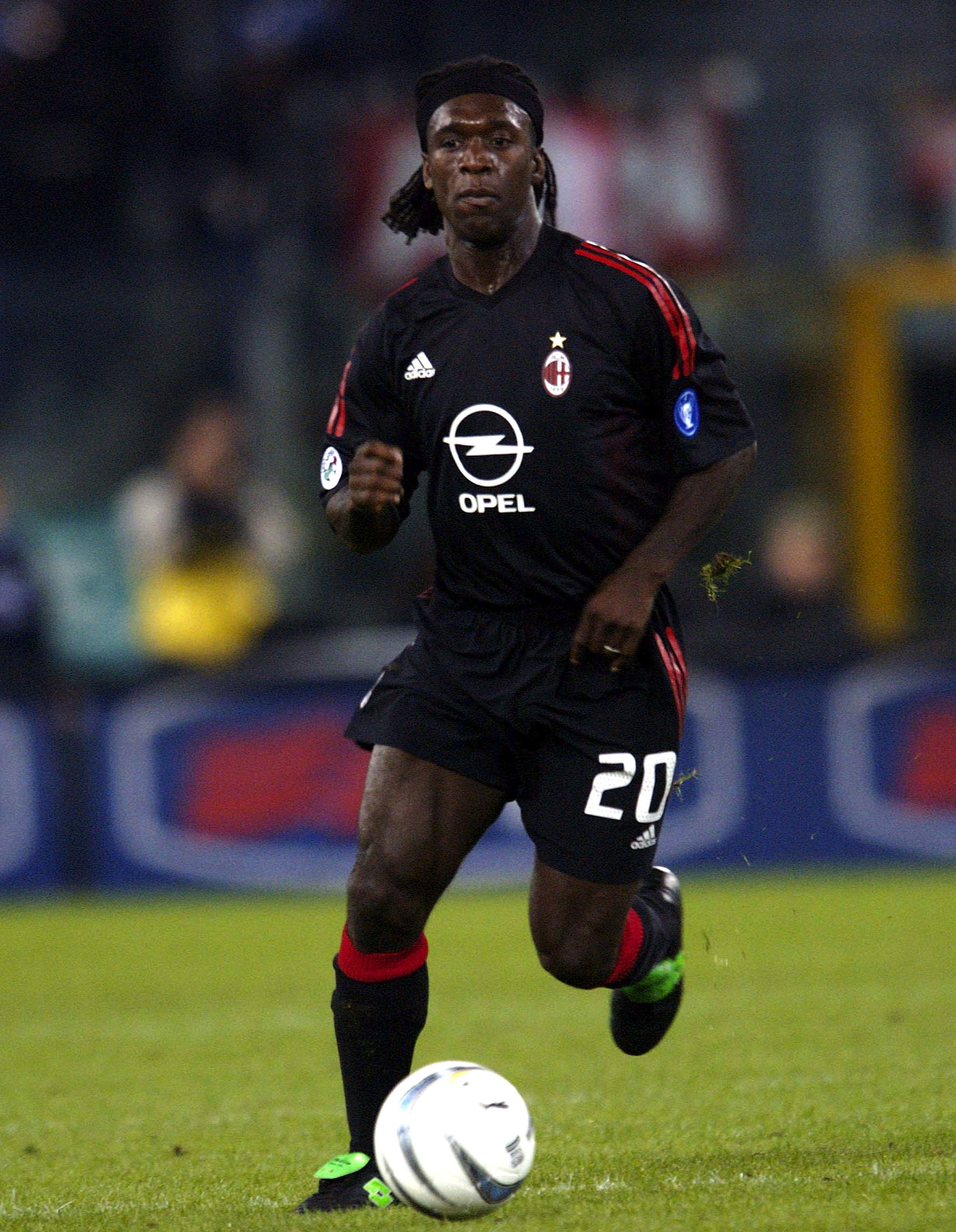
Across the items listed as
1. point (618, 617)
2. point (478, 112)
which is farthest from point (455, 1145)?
point (478, 112)

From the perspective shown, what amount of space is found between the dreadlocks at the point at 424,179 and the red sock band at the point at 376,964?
1.60m

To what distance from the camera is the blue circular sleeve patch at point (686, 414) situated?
436 cm

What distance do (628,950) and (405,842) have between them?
730 millimetres

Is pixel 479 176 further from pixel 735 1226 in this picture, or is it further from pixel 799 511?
pixel 799 511

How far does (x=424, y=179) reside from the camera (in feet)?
15.0

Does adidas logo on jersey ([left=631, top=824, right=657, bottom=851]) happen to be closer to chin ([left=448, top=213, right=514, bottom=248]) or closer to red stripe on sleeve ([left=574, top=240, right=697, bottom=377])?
red stripe on sleeve ([left=574, top=240, right=697, bottom=377])

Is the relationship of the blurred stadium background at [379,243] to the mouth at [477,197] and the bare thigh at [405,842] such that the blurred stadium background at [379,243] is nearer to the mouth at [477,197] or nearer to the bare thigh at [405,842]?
the bare thigh at [405,842]

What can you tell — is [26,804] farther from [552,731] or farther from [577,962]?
[552,731]

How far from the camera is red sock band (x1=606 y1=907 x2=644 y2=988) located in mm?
4773

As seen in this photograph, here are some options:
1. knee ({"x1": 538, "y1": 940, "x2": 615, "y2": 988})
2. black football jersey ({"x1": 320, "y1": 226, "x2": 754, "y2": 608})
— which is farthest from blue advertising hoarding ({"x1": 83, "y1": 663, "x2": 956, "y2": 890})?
black football jersey ({"x1": 320, "y1": 226, "x2": 754, "y2": 608})

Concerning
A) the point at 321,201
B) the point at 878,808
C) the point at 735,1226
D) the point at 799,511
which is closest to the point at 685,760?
the point at 878,808

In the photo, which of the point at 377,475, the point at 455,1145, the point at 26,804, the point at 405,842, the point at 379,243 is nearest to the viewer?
the point at 455,1145

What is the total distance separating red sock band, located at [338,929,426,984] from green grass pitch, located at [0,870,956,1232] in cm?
49

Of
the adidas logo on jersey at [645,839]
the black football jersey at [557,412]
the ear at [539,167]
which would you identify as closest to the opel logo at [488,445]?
the black football jersey at [557,412]
